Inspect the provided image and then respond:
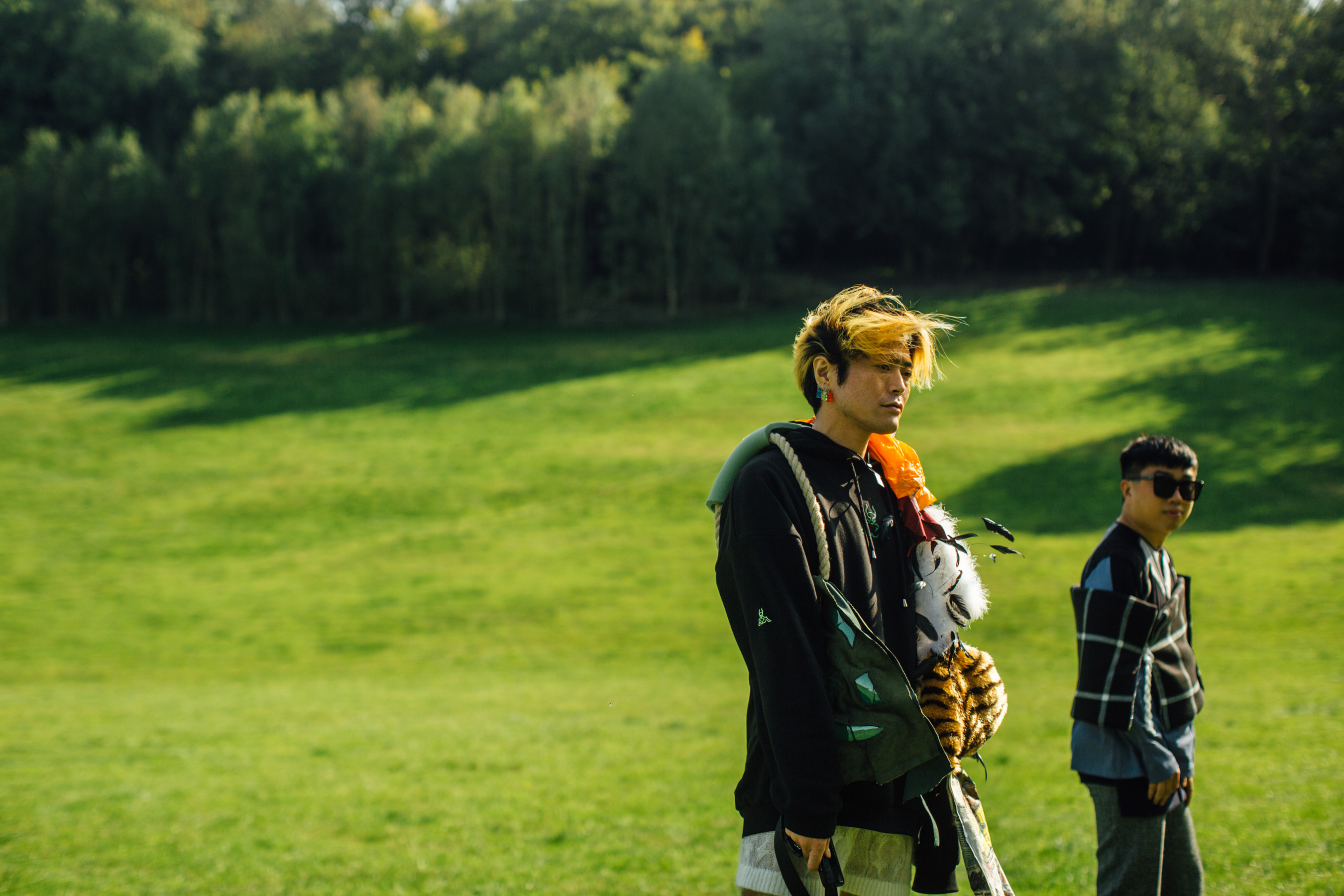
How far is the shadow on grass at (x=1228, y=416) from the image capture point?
21.9 metres

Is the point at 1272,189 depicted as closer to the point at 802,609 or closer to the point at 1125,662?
the point at 1125,662

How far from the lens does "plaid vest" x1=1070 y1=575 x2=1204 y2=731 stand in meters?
3.58

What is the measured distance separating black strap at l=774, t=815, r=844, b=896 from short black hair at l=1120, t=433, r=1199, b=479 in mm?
1934

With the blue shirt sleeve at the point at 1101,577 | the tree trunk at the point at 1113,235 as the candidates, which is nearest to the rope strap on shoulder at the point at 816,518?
the blue shirt sleeve at the point at 1101,577

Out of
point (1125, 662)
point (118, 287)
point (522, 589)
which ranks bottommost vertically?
point (522, 589)

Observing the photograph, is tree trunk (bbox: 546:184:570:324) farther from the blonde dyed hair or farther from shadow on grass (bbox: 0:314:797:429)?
the blonde dyed hair

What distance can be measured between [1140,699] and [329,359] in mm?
39733

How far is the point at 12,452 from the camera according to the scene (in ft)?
91.4

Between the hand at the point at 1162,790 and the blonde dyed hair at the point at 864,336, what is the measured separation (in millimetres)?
1690

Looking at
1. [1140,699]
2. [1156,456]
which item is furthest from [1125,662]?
[1156,456]

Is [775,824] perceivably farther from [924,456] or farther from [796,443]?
[924,456]

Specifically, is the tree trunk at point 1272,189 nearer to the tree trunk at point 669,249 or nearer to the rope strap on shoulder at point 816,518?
the tree trunk at point 669,249

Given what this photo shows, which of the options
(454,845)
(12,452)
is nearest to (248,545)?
(12,452)

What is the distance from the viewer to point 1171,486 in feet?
12.4
